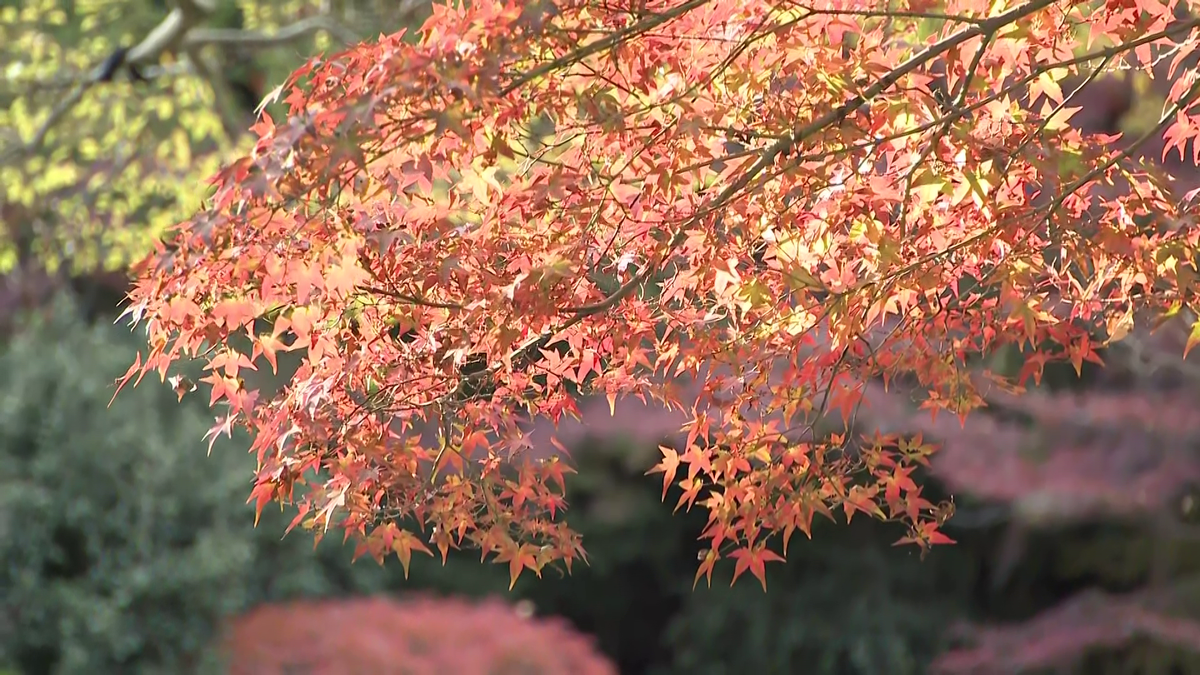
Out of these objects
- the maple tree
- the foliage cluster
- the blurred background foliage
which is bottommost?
the foliage cluster

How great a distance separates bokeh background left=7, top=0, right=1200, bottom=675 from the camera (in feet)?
19.8

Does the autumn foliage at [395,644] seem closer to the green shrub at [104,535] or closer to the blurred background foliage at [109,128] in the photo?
the green shrub at [104,535]

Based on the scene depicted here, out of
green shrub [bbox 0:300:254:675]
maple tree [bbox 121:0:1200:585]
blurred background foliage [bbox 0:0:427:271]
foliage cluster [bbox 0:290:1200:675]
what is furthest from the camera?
blurred background foliage [bbox 0:0:427:271]

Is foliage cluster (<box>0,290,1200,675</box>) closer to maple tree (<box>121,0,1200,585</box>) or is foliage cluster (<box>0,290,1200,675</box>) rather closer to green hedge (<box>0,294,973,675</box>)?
green hedge (<box>0,294,973,675</box>)

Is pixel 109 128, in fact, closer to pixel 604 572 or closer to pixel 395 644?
pixel 395 644

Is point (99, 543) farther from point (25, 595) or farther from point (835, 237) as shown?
point (835, 237)

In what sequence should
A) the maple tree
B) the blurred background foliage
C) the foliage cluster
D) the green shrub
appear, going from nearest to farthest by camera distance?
the maple tree < the green shrub < the foliage cluster < the blurred background foliage

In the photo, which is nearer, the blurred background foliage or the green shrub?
the green shrub

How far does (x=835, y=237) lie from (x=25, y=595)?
4.86 metres

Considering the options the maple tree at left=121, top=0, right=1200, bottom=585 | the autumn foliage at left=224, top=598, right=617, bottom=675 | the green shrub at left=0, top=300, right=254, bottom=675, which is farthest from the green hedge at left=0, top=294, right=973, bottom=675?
the maple tree at left=121, top=0, right=1200, bottom=585

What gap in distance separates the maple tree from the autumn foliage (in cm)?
Result: 377

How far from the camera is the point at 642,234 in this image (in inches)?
80.9

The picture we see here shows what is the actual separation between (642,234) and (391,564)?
20.3ft

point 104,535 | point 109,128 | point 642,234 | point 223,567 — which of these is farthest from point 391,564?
point 642,234
